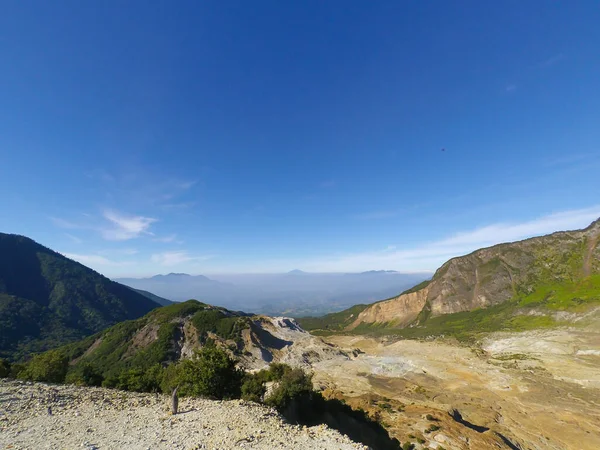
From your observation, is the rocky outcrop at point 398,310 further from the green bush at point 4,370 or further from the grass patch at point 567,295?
the green bush at point 4,370

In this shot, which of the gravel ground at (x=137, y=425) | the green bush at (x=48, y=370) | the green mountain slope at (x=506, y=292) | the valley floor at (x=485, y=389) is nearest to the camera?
the gravel ground at (x=137, y=425)

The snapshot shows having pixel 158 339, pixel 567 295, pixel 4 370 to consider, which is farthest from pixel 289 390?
pixel 567 295

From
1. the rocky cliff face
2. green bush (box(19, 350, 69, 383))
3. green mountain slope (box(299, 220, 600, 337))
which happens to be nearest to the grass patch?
green mountain slope (box(299, 220, 600, 337))

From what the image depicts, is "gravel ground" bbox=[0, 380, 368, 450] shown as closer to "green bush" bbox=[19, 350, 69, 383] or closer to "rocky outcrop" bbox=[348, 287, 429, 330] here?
"green bush" bbox=[19, 350, 69, 383]

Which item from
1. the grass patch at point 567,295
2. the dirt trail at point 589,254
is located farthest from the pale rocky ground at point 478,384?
the dirt trail at point 589,254

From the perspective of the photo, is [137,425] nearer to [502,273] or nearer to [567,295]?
[567,295]
